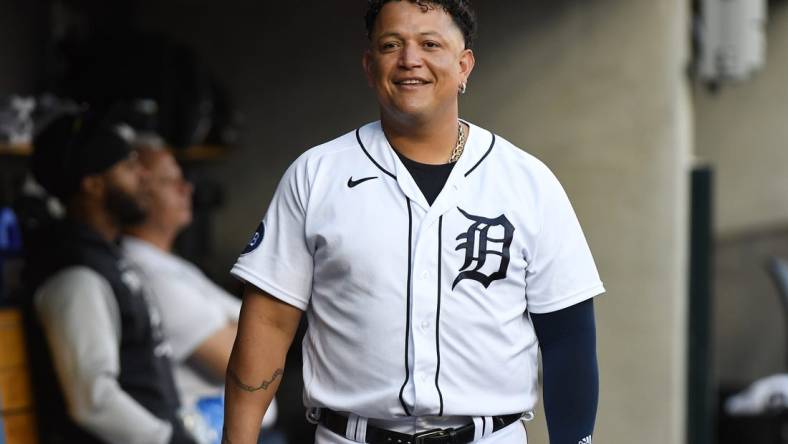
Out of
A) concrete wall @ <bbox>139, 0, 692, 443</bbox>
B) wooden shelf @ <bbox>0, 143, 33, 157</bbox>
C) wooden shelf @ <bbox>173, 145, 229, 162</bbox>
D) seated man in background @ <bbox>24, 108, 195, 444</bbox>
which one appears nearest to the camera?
seated man in background @ <bbox>24, 108, 195, 444</bbox>

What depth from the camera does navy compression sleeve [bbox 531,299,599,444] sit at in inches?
79.7

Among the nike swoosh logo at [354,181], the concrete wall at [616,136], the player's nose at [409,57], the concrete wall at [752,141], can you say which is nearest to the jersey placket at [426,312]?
the nike swoosh logo at [354,181]

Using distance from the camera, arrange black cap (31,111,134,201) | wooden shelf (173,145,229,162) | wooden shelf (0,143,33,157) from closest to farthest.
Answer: black cap (31,111,134,201), wooden shelf (0,143,33,157), wooden shelf (173,145,229,162)

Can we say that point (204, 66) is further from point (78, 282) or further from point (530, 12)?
point (78, 282)

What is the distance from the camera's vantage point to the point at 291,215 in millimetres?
1982

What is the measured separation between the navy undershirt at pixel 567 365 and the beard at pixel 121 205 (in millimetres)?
1676

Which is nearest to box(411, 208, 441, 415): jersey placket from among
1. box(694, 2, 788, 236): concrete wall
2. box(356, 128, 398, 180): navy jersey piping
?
box(356, 128, 398, 180): navy jersey piping

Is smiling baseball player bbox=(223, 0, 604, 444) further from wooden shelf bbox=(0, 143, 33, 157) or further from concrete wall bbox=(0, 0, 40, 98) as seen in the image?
concrete wall bbox=(0, 0, 40, 98)

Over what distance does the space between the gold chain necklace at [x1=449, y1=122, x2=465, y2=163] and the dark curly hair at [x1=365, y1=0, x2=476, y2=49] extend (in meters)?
0.15

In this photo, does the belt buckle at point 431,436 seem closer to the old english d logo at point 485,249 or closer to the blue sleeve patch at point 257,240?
the old english d logo at point 485,249

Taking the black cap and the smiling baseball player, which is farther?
the black cap

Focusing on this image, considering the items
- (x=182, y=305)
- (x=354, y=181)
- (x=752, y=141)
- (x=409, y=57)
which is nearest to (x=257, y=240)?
(x=354, y=181)

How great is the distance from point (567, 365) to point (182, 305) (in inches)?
74.7

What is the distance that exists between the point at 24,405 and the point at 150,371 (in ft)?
1.22
